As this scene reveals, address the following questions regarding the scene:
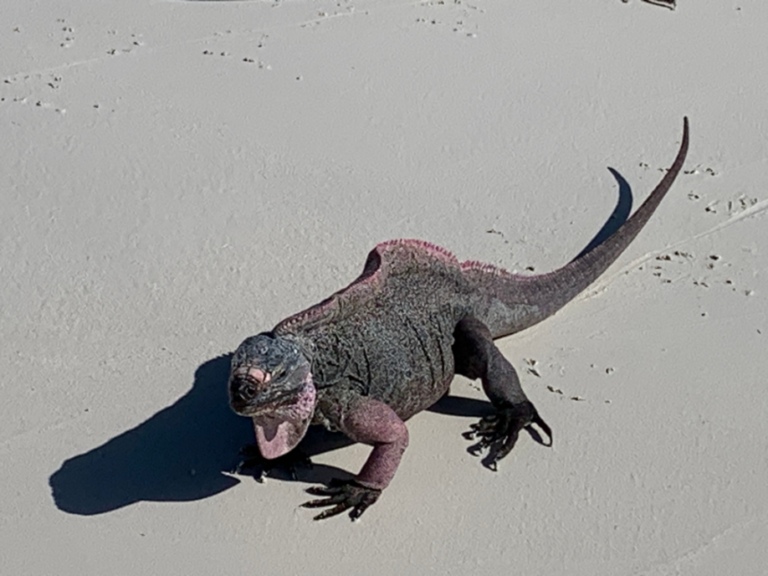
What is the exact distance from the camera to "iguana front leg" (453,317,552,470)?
348 centimetres

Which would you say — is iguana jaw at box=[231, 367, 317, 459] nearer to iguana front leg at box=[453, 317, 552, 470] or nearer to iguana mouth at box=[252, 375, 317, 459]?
iguana mouth at box=[252, 375, 317, 459]

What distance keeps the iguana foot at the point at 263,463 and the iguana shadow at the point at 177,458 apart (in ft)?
0.08

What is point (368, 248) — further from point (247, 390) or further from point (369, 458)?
point (247, 390)

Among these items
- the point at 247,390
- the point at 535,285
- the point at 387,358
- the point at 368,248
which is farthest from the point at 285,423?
the point at 368,248

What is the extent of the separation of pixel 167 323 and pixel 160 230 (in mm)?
571

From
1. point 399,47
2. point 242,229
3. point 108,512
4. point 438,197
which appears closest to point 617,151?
point 438,197

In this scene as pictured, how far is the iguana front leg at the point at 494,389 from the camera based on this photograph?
11.4 ft

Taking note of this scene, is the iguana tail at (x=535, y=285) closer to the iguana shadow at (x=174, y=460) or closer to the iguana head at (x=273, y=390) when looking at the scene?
the iguana shadow at (x=174, y=460)

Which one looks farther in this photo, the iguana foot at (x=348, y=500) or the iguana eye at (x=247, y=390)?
the iguana foot at (x=348, y=500)

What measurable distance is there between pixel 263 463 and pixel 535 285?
1216 mm

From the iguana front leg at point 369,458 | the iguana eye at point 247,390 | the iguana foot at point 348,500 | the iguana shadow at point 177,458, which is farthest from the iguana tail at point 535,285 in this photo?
the iguana eye at point 247,390

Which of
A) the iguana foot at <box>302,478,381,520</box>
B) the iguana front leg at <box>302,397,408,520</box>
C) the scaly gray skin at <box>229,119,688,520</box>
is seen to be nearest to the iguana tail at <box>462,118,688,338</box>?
the scaly gray skin at <box>229,119,688,520</box>

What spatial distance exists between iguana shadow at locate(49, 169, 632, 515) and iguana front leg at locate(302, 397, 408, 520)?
0.14 meters

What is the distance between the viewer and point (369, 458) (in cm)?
326
